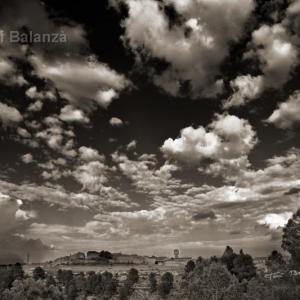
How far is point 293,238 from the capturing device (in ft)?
175

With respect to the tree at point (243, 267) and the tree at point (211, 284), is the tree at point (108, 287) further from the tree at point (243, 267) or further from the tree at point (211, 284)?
the tree at point (211, 284)

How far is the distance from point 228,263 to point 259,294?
2569 inches

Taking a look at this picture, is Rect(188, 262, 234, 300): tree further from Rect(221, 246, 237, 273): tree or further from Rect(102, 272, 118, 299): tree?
Rect(102, 272, 118, 299): tree

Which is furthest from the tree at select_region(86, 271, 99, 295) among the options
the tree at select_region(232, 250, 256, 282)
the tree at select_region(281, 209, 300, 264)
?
the tree at select_region(281, 209, 300, 264)

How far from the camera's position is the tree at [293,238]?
52562mm

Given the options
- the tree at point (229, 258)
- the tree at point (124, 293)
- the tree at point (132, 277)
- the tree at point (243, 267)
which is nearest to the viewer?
the tree at point (243, 267)

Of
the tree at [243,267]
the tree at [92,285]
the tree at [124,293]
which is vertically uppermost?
the tree at [243,267]

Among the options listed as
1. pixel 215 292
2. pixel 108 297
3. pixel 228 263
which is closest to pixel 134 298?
pixel 108 297

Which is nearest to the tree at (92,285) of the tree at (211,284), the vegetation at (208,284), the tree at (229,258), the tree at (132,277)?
the vegetation at (208,284)

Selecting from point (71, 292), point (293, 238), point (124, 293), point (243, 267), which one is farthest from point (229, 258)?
point (293, 238)

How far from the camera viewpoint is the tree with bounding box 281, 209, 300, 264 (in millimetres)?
52562

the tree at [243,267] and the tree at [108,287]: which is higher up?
the tree at [243,267]

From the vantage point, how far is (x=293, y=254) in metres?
53.0

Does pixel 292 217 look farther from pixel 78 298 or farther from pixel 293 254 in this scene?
pixel 78 298
